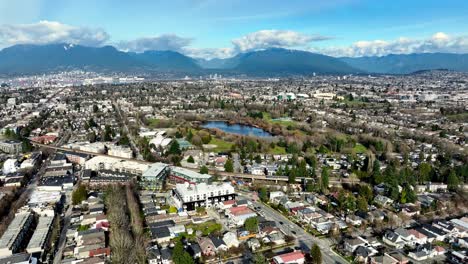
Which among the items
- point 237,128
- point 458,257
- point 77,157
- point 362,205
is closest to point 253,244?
point 362,205

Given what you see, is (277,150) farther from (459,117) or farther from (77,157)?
(459,117)

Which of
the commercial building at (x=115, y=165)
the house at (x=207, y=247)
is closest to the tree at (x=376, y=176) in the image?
the house at (x=207, y=247)

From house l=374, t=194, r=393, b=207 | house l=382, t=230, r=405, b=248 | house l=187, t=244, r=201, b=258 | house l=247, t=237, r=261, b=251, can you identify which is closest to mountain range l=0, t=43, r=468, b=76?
house l=374, t=194, r=393, b=207

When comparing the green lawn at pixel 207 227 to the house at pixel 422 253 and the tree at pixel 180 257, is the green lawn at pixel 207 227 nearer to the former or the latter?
the tree at pixel 180 257

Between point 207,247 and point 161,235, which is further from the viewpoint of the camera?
point 161,235

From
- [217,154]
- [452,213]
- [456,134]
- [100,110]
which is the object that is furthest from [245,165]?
[100,110]

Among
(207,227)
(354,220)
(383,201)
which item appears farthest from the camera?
(383,201)

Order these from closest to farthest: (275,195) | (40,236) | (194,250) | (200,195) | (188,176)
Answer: (194,250) < (40,236) < (200,195) < (275,195) < (188,176)
